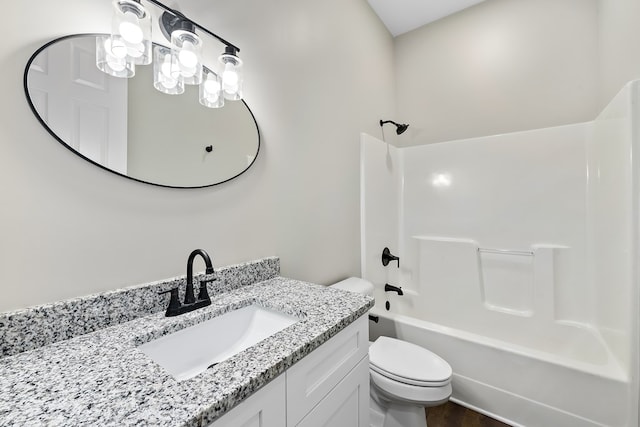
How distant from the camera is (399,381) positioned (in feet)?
4.24

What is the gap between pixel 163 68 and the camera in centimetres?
92

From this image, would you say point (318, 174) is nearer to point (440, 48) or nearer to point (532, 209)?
point (532, 209)

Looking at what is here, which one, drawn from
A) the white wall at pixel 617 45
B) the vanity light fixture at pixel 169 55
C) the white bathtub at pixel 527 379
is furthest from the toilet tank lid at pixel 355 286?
the white wall at pixel 617 45

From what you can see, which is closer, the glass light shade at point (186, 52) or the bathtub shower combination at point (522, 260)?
the glass light shade at point (186, 52)

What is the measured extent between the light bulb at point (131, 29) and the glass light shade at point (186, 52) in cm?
12

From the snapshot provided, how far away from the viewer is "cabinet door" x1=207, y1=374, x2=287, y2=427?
1.70 ft

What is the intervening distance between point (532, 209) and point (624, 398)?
1.16m

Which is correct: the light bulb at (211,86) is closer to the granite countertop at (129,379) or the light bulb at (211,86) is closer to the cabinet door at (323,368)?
the granite countertop at (129,379)

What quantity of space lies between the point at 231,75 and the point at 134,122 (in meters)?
0.41

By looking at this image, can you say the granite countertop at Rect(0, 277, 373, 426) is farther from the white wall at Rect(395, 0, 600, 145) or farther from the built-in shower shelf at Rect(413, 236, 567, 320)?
the white wall at Rect(395, 0, 600, 145)

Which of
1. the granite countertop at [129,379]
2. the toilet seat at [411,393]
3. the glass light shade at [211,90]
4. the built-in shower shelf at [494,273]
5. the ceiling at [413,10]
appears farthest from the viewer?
the ceiling at [413,10]

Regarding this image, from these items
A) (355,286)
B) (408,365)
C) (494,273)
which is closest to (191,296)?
(355,286)

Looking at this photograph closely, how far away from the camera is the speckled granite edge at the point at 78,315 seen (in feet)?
2.06

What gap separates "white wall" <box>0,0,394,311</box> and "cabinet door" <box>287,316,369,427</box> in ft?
1.87
